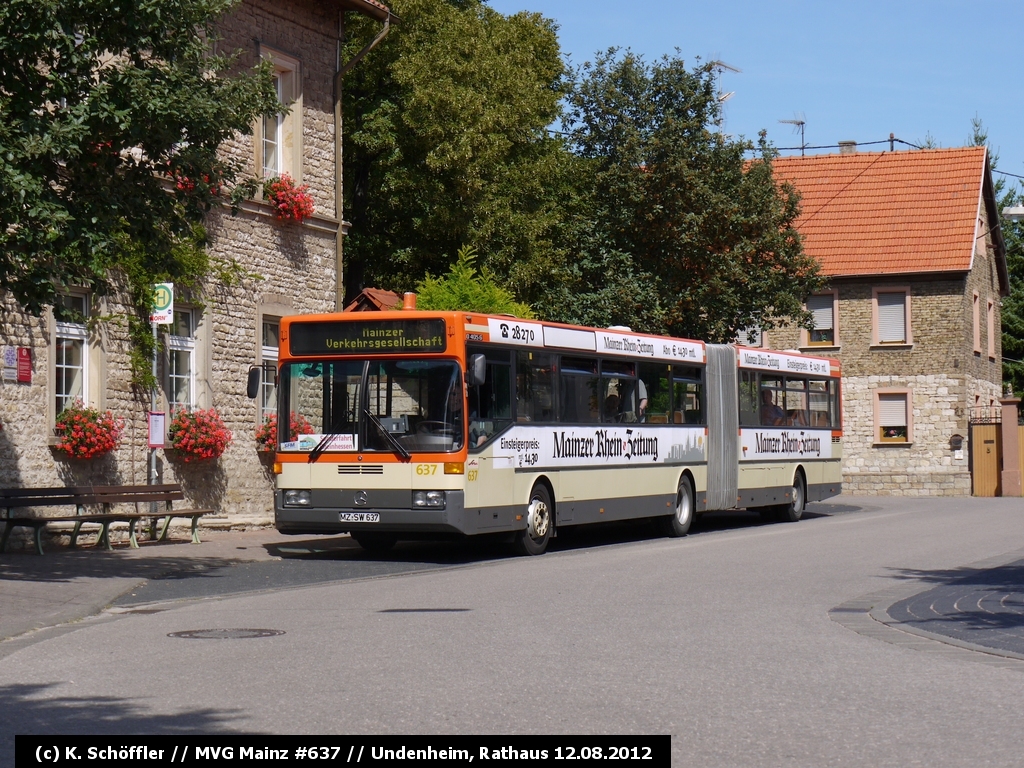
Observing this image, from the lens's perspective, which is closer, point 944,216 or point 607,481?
point 607,481

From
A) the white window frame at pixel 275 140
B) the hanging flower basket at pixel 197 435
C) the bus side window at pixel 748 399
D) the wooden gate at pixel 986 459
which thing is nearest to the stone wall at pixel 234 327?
the hanging flower basket at pixel 197 435

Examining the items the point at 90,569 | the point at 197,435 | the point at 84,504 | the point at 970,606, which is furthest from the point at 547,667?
the point at 197,435

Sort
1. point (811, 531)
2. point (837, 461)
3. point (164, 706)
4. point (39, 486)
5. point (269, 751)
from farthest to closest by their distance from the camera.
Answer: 1. point (837, 461)
2. point (811, 531)
3. point (39, 486)
4. point (164, 706)
5. point (269, 751)

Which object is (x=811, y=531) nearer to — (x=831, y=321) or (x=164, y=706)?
(x=164, y=706)

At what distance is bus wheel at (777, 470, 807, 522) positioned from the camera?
91.1 ft

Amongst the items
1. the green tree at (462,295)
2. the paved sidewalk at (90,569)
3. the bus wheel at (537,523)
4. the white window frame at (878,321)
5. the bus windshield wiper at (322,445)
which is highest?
the white window frame at (878,321)

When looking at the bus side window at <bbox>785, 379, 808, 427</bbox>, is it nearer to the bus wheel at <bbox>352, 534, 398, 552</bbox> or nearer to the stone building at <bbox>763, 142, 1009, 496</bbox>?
the bus wheel at <bbox>352, 534, 398, 552</bbox>

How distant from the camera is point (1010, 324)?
57500 millimetres

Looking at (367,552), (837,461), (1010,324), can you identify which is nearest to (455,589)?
(367,552)

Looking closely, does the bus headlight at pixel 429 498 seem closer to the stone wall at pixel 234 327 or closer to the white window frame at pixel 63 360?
the stone wall at pixel 234 327

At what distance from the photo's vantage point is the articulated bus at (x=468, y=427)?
56.7ft

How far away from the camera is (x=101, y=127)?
13.8 m

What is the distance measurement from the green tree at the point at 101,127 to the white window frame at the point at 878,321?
33752mm

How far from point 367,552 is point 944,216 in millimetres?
31614
